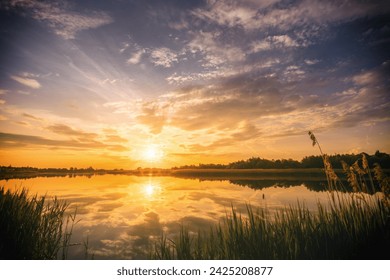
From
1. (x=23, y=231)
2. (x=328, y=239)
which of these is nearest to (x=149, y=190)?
(x=23, y=231)

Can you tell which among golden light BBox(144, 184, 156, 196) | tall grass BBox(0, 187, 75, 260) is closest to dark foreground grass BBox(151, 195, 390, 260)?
tall grass BBox(0, 187, 75, 260)

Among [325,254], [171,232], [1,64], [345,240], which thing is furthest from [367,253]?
[1,64]

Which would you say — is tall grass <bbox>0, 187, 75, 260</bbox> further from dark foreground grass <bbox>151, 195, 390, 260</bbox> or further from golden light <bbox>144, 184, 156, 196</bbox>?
golden light <bbox>144, 184, 156, 196</bbox>

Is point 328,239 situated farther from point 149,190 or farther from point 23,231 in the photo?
point 149,190

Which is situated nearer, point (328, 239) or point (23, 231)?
point (328, 239)

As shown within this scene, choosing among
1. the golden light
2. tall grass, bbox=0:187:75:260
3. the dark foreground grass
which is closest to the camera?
the dark foreground grass

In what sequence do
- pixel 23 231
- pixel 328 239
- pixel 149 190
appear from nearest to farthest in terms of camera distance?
pixel 328 239
pixel 23 231
pixel 149 190

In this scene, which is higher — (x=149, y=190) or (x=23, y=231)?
(x=149, y=190)

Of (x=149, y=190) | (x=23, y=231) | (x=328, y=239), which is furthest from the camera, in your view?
(x=149, y=190)

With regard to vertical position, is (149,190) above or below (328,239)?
above

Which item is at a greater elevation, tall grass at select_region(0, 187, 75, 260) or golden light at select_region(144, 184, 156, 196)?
golden light at select_region(144, 184, 156, 196)

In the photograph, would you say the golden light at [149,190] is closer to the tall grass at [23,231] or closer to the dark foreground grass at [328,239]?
the tall grass at [23,231]

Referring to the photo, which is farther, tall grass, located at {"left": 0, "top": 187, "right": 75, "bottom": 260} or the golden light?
the golden light
